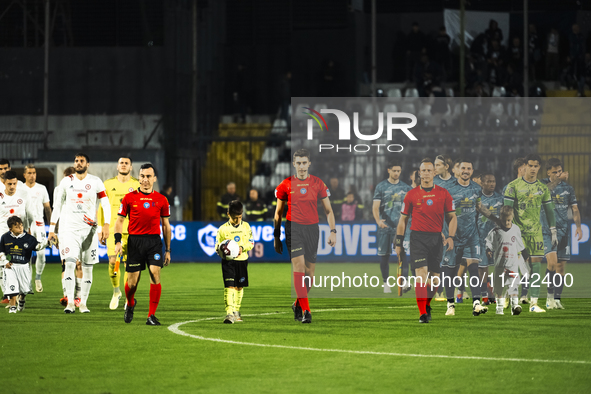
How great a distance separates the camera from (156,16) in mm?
29984

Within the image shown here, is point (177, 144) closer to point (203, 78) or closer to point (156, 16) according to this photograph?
point (203, 78)

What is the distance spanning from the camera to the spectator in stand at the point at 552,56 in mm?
26484

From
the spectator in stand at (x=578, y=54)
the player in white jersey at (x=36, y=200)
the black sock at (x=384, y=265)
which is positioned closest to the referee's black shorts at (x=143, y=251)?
the player in white jersey at (x=36, y=200)

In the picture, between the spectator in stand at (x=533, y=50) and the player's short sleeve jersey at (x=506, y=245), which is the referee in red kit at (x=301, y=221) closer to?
the player's short sleeve jersey at (x=506, y=245)

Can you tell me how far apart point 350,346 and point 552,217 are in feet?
15.9

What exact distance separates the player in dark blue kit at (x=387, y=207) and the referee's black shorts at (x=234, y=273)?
4.22 meters

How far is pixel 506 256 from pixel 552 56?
16197 millimetres

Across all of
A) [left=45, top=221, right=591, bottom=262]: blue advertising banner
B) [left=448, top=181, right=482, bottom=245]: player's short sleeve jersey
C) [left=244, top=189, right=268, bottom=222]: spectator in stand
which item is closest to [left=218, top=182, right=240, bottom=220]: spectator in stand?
[left=45, top=221, right=591, bottom=262]: blue advertising banner

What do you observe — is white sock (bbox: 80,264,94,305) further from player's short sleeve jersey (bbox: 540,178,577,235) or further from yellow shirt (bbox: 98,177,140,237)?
player's short sleeve jersey (bbox: 540,178,577,235)

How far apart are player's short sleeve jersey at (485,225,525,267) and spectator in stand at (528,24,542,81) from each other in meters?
15.2

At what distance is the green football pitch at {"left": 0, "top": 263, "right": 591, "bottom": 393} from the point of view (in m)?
6.84

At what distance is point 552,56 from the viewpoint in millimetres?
26531

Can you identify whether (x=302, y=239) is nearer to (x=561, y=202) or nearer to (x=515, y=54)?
(x=561, y=202)

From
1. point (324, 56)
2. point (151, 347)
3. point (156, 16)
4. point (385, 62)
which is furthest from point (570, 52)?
point (151, 347)
